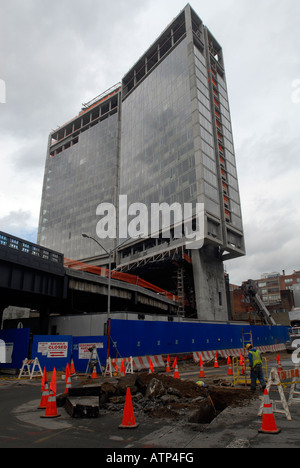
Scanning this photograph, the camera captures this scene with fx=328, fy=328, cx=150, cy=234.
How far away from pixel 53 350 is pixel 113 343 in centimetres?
373

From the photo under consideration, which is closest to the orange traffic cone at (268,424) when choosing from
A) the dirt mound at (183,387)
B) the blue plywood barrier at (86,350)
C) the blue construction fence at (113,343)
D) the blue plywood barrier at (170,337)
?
the dirt mound at (183,387)

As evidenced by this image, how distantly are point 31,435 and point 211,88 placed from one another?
70.5m

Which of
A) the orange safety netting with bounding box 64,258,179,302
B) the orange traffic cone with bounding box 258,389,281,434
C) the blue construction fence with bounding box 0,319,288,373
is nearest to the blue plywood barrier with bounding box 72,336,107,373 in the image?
the blue construction fence with bounding box 0,319,288,373

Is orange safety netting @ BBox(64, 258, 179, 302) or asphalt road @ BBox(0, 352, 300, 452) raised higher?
orange safety netting @ BBox(64, 258, 179, 302)

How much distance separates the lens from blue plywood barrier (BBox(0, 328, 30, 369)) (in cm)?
2083

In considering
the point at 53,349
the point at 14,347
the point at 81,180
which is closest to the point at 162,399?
the point at 53,349

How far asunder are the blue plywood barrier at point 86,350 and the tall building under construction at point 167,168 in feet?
109

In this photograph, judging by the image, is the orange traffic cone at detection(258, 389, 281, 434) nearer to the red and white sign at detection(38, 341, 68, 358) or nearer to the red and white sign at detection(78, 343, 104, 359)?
the red and white sign at detection(78, 343, 104, 359)

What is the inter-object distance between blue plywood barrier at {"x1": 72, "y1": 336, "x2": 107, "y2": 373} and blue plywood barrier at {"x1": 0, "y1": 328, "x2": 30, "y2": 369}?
3.63 metres

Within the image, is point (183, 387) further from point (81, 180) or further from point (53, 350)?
point (81, 180)

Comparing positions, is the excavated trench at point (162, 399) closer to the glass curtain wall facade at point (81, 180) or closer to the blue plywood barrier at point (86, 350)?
the blue plywood barrier at point (86, 350)

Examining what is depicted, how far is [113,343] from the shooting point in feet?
63.6

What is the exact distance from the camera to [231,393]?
9891 millimetres
